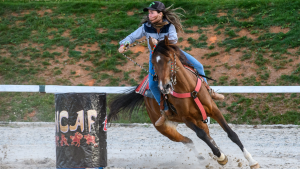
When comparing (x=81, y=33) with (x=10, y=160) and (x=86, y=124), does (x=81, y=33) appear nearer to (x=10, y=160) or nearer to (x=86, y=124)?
(x=10, y=160)

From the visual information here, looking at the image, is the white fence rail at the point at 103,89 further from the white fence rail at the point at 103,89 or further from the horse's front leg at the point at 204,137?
the horse's front leg at the point at 204,137

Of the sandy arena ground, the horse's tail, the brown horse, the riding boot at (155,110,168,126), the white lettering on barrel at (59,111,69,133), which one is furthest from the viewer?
the horse's tail

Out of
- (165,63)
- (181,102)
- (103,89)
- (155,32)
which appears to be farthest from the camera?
(103,89)

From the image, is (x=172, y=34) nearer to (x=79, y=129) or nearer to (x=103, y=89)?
(x=79, y=129)

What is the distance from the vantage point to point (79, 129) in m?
4.00

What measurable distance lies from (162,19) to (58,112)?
6.59ft

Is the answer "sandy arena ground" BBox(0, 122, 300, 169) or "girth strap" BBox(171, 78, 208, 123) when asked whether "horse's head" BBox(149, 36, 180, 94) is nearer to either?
"girth strap" BBox(171, 78, 208, 123)

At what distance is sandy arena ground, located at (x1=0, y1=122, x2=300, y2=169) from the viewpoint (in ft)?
16.5

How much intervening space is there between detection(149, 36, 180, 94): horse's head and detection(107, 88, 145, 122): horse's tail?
1.99m

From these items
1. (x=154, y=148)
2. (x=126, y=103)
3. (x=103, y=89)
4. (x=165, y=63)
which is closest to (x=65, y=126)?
(x=165, y=63)

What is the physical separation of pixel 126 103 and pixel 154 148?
1.07 metres

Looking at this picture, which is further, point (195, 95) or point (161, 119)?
point (161, 119)

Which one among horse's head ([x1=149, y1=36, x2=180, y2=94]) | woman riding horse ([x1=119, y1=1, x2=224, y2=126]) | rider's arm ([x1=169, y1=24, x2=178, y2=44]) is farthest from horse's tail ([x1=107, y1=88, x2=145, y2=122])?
horse's head ([x1=149, y1=36, x2=180, y2=94])

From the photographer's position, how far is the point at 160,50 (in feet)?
13.0
